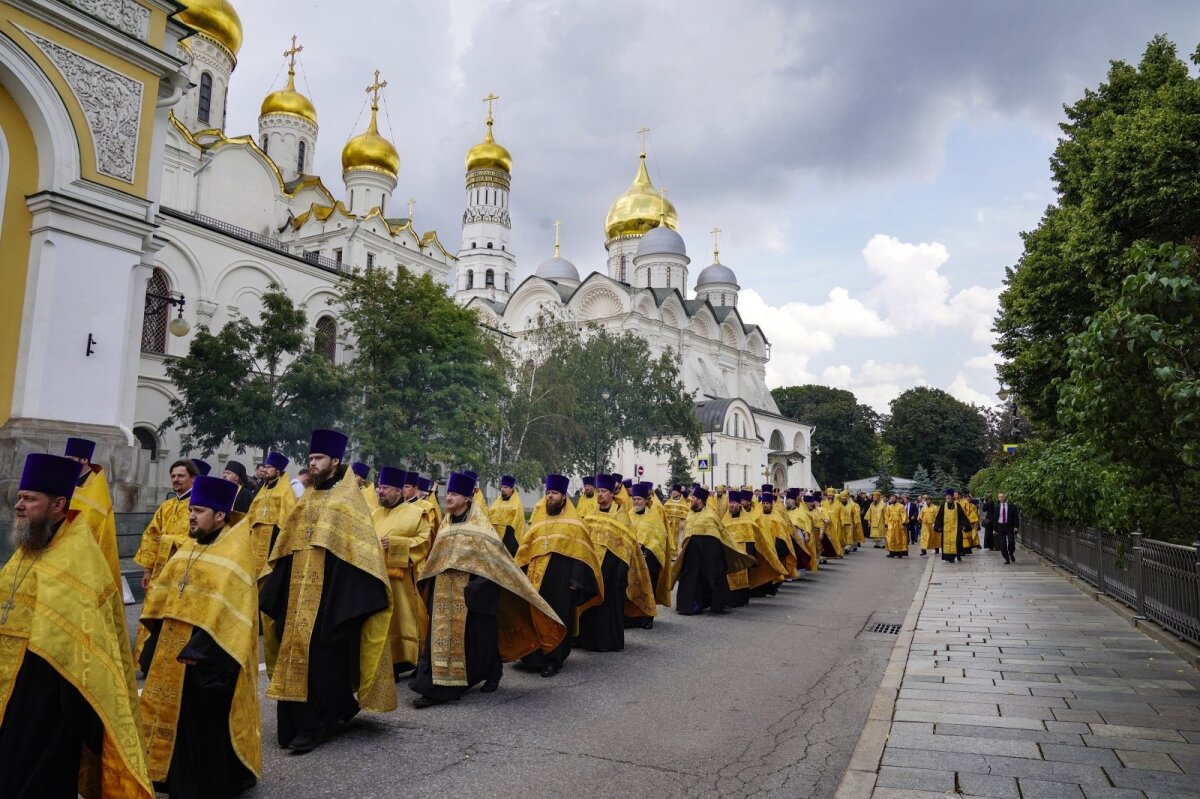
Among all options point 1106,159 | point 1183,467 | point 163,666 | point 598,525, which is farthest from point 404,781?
point 1106,159

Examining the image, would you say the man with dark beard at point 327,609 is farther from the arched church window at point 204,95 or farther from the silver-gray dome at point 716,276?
the silver-gray dome at point 716,276

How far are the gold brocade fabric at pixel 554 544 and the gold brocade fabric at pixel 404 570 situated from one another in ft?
3.89

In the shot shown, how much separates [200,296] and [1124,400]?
2777 centimetres

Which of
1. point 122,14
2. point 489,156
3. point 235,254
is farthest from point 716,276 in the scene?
point 122,14

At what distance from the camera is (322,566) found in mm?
4891

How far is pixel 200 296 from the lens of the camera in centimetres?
2753

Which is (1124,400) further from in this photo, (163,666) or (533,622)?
(163,666)

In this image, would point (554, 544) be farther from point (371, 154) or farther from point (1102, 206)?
point (371, 154)

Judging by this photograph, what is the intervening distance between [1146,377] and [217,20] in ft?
121

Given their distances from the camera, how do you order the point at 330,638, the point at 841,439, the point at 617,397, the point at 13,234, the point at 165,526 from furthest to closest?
1. the point at 841,439
2. the point at 617,397
3. the point at 13,234
4. the point at 165,526
5. the point at 330,638

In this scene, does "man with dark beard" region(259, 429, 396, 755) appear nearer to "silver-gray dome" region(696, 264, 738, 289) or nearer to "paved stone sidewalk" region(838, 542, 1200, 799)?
"paved stone sidewalk" region(838, 542, 1200, 799)

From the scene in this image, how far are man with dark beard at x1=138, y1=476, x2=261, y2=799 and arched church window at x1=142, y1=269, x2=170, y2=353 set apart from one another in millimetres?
25115

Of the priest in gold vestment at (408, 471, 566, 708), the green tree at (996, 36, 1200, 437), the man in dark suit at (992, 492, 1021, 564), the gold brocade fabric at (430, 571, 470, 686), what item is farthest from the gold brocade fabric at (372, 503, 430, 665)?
the man in dark suit at (992, 492, 1021, 564)

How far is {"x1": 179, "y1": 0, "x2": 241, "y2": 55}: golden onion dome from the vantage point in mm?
32688
